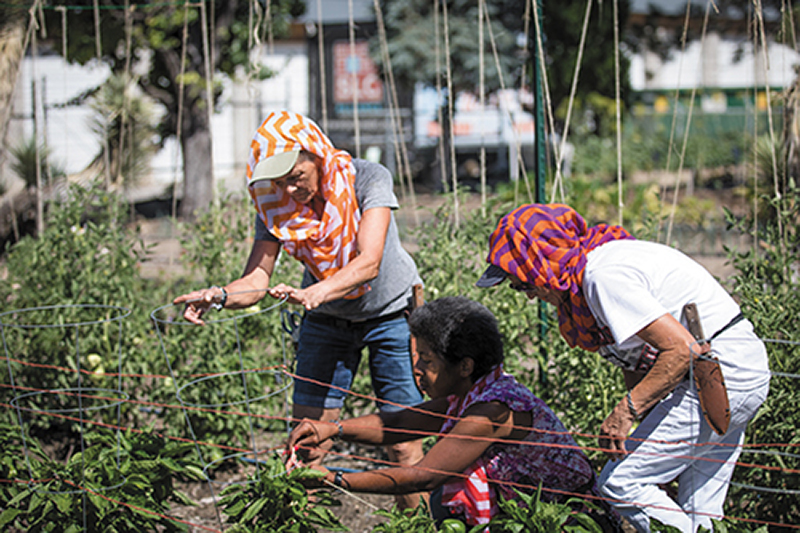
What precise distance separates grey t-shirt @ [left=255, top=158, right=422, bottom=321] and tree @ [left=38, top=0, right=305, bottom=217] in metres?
4.85

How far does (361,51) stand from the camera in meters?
12.8

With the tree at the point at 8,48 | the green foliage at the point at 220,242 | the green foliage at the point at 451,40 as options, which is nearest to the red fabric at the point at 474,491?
the green foliage at the point at 220,242

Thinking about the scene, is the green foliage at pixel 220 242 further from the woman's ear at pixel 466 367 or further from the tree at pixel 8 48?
the tree at pixel 8 48

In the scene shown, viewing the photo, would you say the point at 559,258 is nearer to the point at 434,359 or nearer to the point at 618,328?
the point at 618,328

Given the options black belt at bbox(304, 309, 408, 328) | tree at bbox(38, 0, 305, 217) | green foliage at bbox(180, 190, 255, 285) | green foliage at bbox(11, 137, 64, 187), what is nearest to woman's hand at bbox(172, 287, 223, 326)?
black belt at bbox(304, 309, 408, 328)

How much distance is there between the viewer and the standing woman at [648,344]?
5.56ft

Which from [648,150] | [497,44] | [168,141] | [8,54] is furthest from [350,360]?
[168,141]

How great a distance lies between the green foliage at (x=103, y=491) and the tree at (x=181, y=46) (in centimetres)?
490

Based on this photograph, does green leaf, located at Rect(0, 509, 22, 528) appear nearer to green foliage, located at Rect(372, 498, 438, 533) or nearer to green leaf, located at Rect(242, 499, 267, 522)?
green leaf, located at Rect(242, 499, 267, 522)

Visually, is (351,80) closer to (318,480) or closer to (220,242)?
(220,242)

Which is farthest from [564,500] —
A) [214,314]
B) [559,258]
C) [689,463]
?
[214,314]

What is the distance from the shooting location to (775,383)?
2299 millimetres

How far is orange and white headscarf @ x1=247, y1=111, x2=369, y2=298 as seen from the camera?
2.18 metres

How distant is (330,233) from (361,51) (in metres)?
11.2
